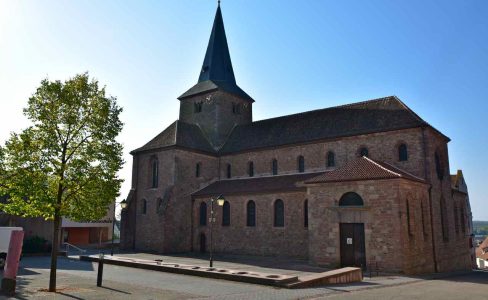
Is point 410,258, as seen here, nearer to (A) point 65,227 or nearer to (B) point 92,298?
(B) point 92,298

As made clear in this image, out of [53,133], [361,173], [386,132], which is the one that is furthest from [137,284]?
[386,132]

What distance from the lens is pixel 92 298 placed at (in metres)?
12.5

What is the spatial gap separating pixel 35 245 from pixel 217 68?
24.7 metres

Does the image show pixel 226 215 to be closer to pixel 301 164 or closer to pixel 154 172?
pixel 301 164

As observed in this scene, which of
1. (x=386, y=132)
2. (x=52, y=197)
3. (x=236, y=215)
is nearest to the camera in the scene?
(x=52, y=197)

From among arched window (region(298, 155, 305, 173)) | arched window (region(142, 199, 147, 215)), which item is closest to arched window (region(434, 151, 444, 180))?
arched window (region(298, 155, 305, 173))

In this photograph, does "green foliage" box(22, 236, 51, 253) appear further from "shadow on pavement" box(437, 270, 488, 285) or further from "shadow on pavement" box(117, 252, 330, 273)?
"shadow on pavement" box(437, 270, 488, 285)

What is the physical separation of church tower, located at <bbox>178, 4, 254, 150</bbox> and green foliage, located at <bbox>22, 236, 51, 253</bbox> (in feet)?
55.7

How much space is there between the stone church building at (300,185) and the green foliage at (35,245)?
6504 millimetres

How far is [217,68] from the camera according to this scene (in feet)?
139

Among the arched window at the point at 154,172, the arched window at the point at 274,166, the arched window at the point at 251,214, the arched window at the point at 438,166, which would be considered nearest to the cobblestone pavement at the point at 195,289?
the arched window at the point at 438,166

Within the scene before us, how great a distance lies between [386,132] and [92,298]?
2165 centimetres

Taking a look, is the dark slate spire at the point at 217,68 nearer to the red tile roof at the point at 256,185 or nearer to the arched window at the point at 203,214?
the red tile roof at the point at 256,185

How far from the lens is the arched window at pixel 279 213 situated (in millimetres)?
28733
